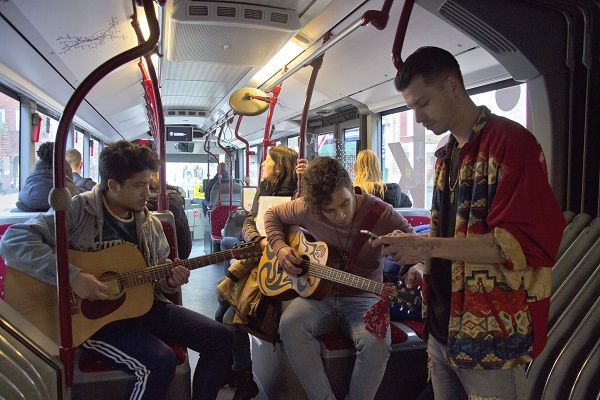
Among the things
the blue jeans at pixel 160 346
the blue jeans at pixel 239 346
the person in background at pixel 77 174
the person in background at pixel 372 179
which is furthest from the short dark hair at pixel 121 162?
the person in background at pixel 77 174

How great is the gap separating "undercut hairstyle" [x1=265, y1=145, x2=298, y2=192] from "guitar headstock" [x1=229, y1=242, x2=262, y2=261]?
99 centimetres

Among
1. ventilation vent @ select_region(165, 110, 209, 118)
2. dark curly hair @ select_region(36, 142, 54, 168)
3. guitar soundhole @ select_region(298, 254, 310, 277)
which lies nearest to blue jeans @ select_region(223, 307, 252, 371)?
guitar soundhole @ select_region(298, 254, 310, 277)

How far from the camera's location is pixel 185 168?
55.4 feet

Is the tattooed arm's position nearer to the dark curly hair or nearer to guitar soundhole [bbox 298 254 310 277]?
guitar soundhole [bbox 298 254 310 277]

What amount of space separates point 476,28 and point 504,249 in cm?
124

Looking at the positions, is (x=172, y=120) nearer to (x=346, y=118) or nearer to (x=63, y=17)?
(x=346, y=118)

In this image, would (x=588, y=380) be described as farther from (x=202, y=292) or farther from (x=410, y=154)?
(x=202, y=292)

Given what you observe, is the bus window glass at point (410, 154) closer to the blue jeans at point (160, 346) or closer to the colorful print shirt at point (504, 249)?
the blue jeans at point (160, 346)

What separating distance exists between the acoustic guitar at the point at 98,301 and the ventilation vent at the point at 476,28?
1.69 metres

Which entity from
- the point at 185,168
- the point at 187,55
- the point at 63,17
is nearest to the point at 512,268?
the point at 63,17

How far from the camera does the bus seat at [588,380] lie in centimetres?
176

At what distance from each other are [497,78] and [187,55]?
8.93 feet

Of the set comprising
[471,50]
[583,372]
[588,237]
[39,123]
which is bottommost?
[583,372]

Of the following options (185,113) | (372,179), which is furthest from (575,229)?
(185,113)
